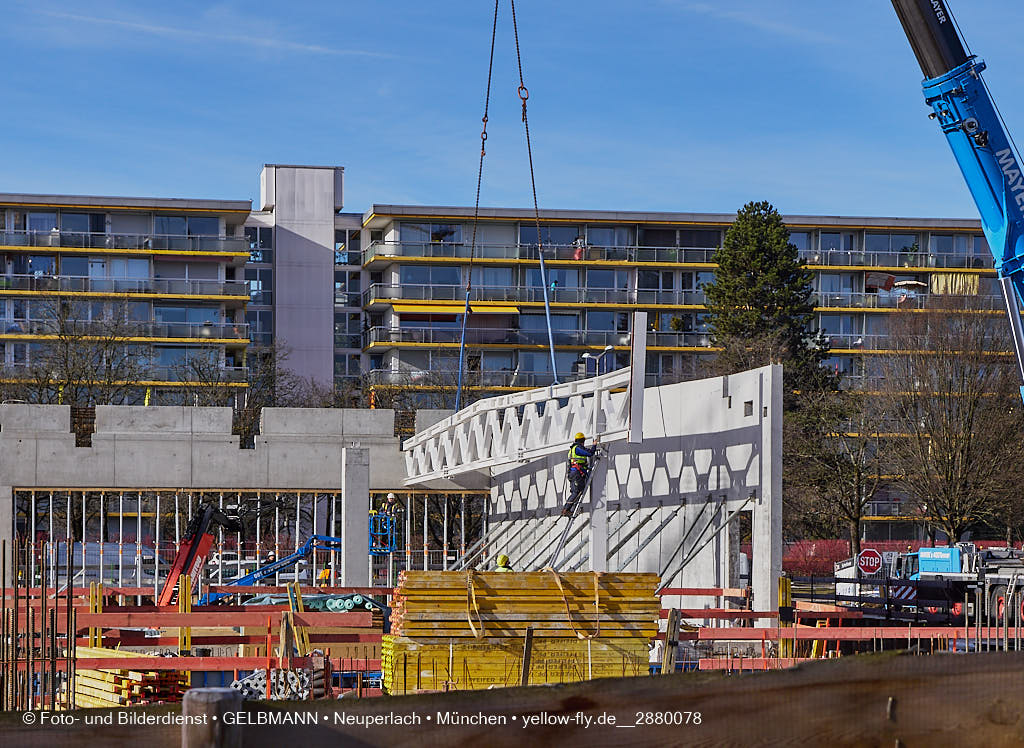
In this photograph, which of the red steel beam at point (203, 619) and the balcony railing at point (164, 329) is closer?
the red steel beam at point (203, 619)

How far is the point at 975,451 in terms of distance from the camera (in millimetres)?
45094

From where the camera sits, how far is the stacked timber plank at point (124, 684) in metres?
13.9

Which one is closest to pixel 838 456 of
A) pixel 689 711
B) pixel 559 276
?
pixel 559 276

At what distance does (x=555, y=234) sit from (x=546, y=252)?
1.61m

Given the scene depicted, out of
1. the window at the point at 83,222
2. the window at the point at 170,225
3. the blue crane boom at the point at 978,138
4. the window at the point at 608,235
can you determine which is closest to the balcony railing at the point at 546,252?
the window at the point at 608,235

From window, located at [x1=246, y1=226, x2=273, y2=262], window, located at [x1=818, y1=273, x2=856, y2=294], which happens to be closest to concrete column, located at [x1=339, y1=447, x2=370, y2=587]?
window, located at [x1=246, y1=226, x2=273, y2=262]

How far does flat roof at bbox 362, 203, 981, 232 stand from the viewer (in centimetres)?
7606

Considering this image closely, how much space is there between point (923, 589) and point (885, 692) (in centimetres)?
2677

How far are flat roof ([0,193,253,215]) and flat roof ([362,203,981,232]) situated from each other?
8433 mm

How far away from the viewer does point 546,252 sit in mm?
76500

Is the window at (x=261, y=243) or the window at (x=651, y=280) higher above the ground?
the window at (x=261, y=243)

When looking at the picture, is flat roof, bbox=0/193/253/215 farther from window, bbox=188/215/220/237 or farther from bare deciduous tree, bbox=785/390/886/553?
bare deciduous tree, bbox=785/390/886/553

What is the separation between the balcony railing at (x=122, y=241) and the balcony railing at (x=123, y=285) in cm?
180

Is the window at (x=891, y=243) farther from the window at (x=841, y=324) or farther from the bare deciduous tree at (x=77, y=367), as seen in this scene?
the bare deciduous tree at (x=77, y=367)
